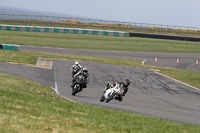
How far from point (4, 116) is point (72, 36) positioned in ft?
172

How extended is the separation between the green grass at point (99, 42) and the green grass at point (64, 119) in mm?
38328

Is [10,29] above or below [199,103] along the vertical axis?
above

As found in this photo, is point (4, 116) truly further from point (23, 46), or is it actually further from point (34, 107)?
point (23, 46)

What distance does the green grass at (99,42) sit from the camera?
51.6m

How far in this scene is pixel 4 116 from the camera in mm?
9375

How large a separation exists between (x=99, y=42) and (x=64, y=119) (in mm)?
46571

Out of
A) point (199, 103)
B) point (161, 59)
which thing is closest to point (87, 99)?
point (199, 103)

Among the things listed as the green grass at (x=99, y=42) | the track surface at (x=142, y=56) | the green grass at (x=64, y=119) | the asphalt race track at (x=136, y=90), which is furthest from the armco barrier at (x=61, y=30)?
the green grass at (x=64, y=119)

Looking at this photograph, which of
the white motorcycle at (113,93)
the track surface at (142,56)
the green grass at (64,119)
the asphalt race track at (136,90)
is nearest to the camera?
the green grass at (64,119)

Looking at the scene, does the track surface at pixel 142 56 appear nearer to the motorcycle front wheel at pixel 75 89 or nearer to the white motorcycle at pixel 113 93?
the motorcycle front wheel at pixel 75 89

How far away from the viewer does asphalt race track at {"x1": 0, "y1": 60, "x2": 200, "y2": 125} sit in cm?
1580

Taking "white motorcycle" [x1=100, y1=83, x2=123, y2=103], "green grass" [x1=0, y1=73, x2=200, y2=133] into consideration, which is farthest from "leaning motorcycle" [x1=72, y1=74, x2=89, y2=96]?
"green grass" [x1=0, y1=73, x2=200, y2=133]

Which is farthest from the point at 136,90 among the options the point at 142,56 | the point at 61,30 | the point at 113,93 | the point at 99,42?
the point at 61,30

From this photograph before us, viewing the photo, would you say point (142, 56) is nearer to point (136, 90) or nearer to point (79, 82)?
point (136, 90)
